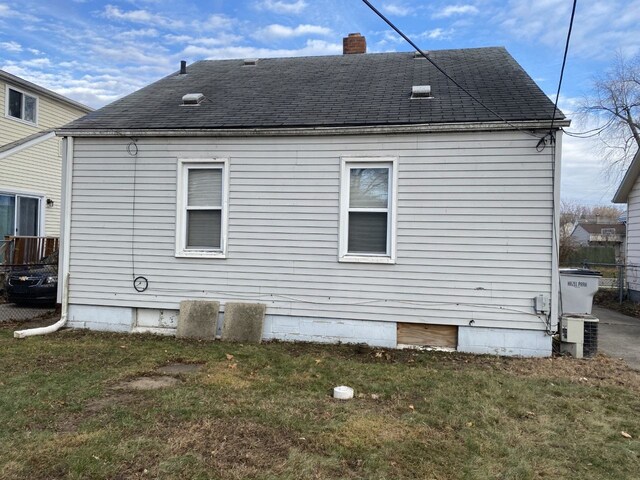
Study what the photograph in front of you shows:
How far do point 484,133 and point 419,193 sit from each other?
4.04 feet

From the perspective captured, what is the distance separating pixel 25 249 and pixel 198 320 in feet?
26.9

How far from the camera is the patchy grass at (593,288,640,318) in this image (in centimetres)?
1076

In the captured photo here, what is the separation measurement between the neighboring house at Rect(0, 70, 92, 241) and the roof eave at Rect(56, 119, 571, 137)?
24.9 ft

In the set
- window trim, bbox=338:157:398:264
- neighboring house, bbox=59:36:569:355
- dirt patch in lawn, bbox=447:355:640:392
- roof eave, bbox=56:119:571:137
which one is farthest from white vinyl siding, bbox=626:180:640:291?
window trim, bbox=338:157:398:264

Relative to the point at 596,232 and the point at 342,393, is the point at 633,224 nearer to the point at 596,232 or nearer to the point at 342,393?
the point at 342,393

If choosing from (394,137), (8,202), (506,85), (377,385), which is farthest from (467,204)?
(8,202)

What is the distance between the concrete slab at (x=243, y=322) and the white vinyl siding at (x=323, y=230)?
0.55ft

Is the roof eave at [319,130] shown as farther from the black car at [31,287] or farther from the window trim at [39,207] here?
the window trim at [39,207]

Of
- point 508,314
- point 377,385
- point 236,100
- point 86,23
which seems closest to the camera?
point 377,385

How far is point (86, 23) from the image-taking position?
1193 centimetres

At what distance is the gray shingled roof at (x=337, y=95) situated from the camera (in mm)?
6699

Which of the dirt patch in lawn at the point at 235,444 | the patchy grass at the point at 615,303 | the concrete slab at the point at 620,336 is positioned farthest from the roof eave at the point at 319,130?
the patchy grass at the point at 615,303

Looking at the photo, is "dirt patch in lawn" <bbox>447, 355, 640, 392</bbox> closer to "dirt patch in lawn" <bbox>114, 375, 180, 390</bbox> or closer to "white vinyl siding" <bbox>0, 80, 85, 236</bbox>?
"dirt patch in lawn" <bbox>114, 375, 180, 390</bbox>

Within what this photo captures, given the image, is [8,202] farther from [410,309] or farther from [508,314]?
[508,314]
